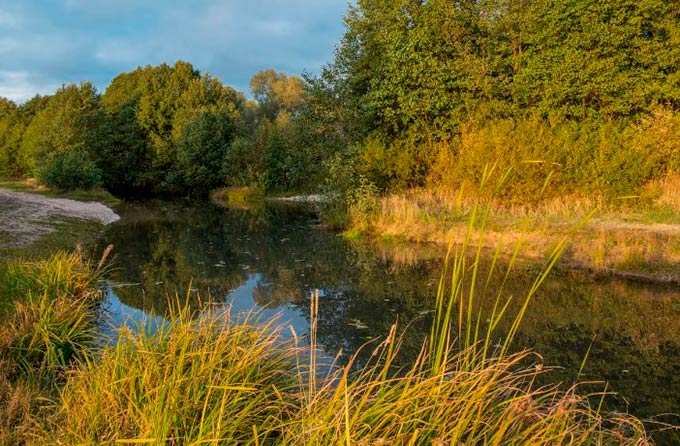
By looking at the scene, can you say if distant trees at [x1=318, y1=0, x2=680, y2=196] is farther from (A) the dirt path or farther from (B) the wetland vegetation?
(A) the dirt path

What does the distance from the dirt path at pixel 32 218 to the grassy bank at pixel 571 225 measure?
38.5 feet

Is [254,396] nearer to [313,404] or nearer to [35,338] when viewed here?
[313,404]

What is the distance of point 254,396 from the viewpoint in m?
4.54

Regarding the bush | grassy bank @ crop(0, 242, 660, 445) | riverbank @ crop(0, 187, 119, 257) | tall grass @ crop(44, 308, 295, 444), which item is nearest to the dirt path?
riverbank @ crop(0, 187, 119, 257)

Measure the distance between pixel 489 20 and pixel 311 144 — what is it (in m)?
11.0

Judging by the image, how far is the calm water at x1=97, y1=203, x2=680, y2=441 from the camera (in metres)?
A: 7.98

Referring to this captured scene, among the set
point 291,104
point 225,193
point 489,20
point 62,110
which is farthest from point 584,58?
point 291,104

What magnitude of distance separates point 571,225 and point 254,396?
14.4 m

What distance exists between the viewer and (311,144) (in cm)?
2534

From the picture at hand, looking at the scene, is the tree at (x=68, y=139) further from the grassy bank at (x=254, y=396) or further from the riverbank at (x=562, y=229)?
the grassy bank at (x=254, y=396)

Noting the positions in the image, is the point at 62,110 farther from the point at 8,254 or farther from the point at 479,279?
the point at 479,279

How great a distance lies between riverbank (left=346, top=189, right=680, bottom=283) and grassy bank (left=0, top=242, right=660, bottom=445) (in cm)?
523

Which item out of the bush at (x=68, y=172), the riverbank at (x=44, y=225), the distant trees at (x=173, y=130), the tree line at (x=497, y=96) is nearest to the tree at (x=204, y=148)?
the distant trees at (x=173, y=130)

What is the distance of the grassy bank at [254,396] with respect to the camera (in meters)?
3.13
